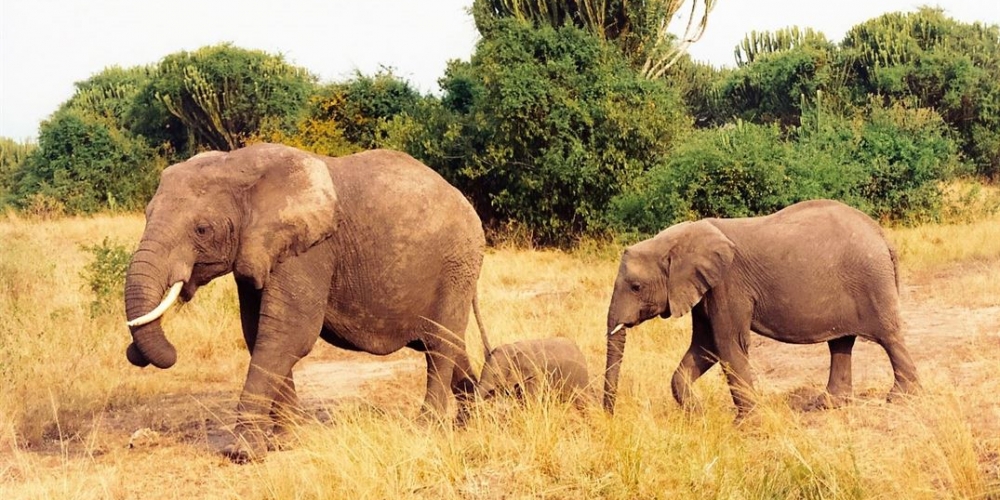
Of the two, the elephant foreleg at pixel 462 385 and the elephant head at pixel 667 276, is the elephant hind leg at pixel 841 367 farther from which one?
the elephant foreleg at pixel 462 385

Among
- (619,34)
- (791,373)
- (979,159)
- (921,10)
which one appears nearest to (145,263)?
(791,373)

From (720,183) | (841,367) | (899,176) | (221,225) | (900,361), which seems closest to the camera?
(221,225)

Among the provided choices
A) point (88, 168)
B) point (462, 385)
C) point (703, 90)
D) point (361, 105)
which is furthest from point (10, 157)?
point (462, 385)

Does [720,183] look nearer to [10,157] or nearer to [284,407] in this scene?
[284,407]

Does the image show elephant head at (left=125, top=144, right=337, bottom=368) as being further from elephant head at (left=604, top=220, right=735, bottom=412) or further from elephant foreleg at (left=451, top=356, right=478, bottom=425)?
elephant head at (left=604, top=220, right=735, bottom=412)

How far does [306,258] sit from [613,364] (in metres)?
1.99

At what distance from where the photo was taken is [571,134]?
17.4 m

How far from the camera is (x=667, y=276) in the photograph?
277 inches

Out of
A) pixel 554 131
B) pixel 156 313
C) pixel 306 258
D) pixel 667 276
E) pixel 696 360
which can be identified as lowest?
pixel 696 360

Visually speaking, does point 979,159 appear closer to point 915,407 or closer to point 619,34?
point 619,34

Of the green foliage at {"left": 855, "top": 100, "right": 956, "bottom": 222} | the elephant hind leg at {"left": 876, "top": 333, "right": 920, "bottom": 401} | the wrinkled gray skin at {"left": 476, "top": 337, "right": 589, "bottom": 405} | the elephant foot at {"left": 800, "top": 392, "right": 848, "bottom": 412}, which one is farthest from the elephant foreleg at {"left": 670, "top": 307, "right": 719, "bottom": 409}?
the green foliage at {"left": 855, "top": 100, "right": 956, "bottom": 222}

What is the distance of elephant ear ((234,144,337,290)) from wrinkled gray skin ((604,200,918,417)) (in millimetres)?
1972

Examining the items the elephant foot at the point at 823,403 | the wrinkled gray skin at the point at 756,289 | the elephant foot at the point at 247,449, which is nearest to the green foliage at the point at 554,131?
the elephant foot at the point at 823,403

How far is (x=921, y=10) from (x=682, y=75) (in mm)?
9284
